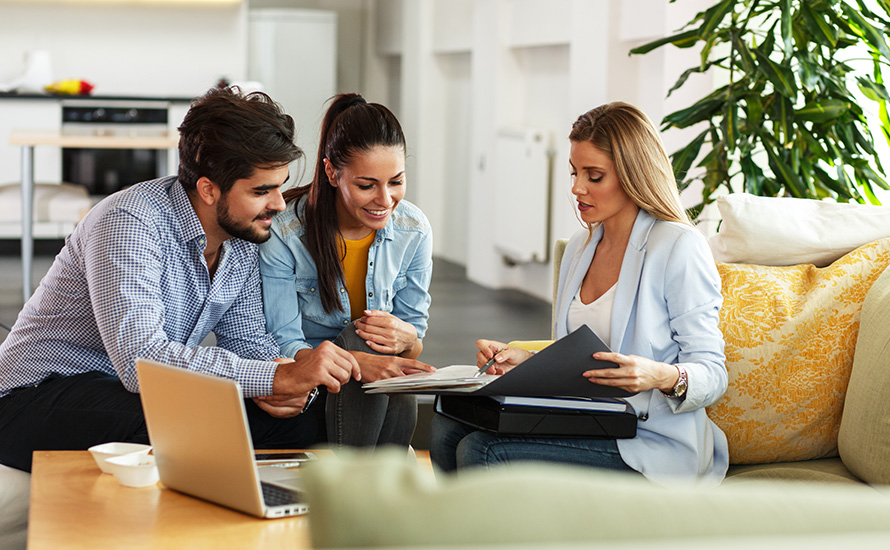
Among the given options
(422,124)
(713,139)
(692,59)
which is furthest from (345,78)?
(713,139)

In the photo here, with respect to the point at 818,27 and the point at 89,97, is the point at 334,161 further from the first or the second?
the point at 89,97

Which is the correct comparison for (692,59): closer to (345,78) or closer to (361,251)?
(361,251)

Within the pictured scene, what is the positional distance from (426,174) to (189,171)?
20.5ft

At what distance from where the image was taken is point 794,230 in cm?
212

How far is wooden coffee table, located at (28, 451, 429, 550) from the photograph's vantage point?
1.24m

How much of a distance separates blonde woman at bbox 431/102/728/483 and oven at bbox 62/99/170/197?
5.94m

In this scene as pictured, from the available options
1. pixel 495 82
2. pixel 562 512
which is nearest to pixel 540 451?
pixel 562 512

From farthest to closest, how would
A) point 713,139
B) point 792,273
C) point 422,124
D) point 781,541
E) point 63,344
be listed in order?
point 422,124 < point 713,139 < point 792,273 < point 63,344 < point 781,541

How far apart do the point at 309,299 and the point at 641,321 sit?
745 millimetres

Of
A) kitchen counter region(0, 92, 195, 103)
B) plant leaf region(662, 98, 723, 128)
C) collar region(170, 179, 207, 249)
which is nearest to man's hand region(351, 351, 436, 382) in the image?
collar region(170, 179, 207, 249)

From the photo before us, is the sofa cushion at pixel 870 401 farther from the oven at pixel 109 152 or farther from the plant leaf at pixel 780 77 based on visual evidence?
the oven at pixel 109 152

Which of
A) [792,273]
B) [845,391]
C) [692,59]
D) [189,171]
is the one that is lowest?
[845,391]

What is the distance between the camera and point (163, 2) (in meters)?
8.16

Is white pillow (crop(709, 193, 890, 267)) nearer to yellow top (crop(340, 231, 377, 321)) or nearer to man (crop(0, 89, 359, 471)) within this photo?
yellow top (crop(340, 231, 377, 321))
